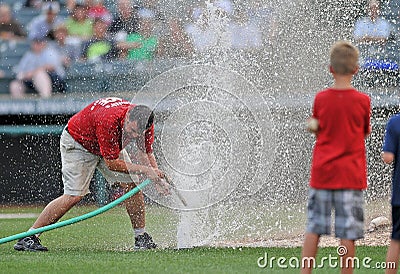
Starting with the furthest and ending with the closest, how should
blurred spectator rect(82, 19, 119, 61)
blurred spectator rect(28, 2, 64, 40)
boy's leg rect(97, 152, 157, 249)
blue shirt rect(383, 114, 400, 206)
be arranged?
blurred spectator rect(28, 2, 64, 40)
blurred spectator rect(82, 19, 119, 61)
boy's leg rect(97, 152, 157, 249)
blue shirt rect(383, 114, 400, 206)

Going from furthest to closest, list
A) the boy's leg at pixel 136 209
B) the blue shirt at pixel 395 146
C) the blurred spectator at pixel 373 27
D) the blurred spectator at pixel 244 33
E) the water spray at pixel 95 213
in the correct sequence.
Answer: the blurred spectator at pixel 373 27
the blurred spectator at pixel 244 33
the boy's leg at pixel 136 209
the water spray at pixel 95 213
the blue shirt at pixel 395 146

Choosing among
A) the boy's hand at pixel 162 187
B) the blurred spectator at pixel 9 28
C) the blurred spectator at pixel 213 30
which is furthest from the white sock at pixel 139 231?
the blurred spectator at pixel 9 28

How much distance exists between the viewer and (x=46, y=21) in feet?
50.8

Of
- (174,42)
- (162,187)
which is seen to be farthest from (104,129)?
(174,42)

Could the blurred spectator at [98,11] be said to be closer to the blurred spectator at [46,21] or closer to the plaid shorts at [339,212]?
the blurred spectator at [46,21]

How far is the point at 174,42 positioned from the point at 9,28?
333 centimetres

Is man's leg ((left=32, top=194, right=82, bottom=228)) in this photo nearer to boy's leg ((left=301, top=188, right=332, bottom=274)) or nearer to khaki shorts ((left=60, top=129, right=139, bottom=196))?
khaki shorts ((left=60, top=129, right=139, bottom=196))

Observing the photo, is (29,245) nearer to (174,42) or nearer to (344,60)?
(344,60)

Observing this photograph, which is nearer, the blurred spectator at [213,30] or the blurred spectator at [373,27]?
the blurred spectator at [213,30]

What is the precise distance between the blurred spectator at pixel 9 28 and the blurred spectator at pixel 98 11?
1269 millimetres

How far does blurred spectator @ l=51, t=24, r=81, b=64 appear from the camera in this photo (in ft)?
49.4

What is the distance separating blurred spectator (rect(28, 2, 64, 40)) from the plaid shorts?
33.6ft

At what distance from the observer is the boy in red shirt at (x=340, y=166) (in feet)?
18.4

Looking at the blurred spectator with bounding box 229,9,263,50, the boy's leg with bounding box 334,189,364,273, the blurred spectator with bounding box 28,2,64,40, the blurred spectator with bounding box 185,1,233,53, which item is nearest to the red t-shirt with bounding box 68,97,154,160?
the blurred spectator with bounding box 185,1,233,53
